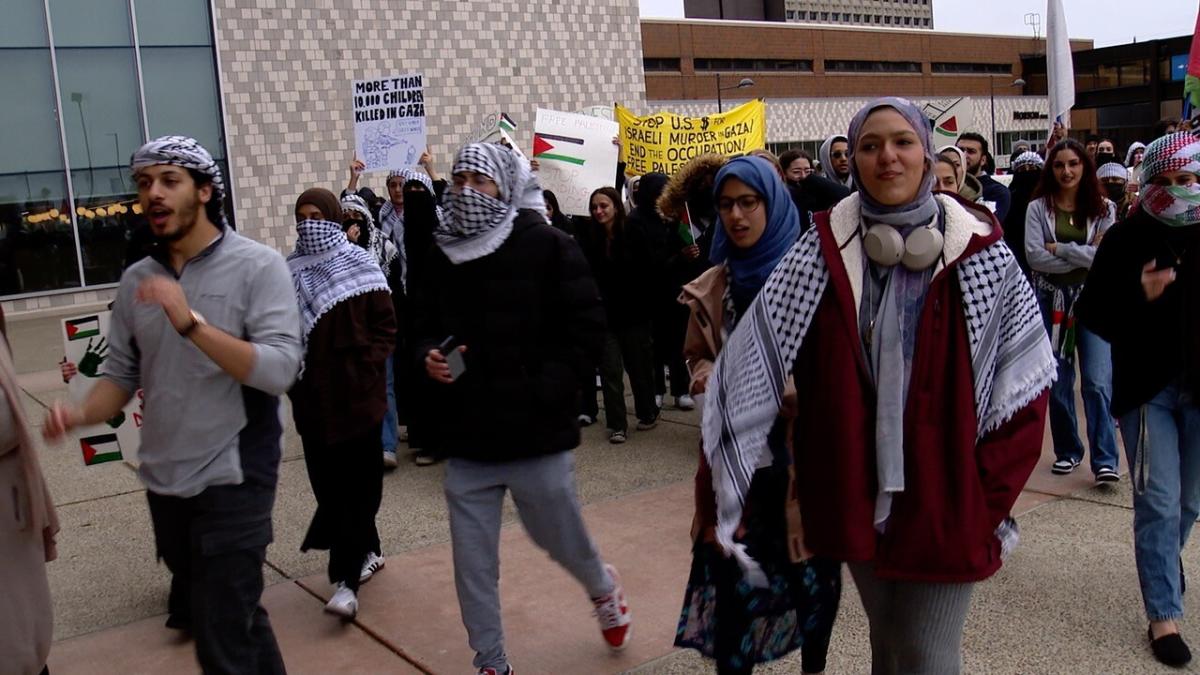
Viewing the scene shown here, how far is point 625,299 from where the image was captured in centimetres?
838

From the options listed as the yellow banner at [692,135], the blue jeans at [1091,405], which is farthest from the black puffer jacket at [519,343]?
the yellow banner at [692,135]

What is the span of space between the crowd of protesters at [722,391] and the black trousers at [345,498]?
0.5 inches

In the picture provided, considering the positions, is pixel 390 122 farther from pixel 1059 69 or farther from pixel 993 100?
pixel 993 100

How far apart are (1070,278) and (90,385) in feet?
17.2

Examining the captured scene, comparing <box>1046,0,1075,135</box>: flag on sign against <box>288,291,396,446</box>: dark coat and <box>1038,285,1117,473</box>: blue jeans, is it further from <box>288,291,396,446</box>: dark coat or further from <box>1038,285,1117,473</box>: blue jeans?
<box>288,291,396,446</box>: dark coat

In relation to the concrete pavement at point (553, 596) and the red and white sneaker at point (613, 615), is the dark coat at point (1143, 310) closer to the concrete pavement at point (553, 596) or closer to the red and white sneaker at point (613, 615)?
the concrete pavement at point (553, 596)

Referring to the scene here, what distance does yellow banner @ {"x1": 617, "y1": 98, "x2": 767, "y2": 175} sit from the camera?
11.5 meters

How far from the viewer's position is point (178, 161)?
127 inches

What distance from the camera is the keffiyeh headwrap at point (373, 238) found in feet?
23.3

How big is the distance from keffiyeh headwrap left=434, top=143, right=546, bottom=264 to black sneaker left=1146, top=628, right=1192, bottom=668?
9.09ft

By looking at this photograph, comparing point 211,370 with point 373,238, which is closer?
point 211,370

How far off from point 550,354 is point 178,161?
4.60 ft

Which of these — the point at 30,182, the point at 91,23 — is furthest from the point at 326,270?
the point at 91,23

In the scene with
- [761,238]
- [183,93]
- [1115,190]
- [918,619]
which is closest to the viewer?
[918,619]
